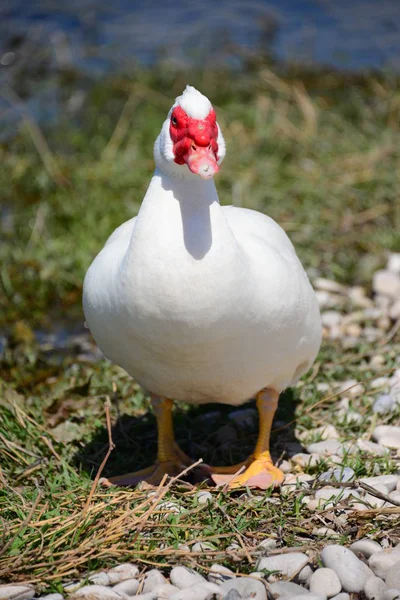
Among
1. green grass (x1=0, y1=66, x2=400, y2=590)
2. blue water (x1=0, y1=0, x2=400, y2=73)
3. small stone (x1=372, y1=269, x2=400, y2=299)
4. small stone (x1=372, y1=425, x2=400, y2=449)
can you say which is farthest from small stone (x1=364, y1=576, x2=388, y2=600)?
blue water (x1=0, y1=0, x2=400, y2=73)

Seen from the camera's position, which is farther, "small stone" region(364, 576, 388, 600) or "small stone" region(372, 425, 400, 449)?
"small stone" region(372, 425, 400, 449)

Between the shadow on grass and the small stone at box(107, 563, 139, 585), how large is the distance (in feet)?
3.08

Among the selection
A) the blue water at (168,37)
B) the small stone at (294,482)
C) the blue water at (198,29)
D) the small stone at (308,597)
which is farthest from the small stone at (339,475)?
the blue water at (198,29)

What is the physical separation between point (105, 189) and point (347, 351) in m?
2.82

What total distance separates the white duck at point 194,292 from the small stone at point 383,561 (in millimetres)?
710

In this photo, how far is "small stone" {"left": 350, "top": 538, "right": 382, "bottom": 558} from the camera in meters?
3.11

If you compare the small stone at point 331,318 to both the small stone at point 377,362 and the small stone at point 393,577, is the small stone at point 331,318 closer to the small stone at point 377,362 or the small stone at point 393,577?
the small stone at point 377,362

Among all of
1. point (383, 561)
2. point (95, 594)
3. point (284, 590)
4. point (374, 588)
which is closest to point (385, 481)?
point (383, 561)

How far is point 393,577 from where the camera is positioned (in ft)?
9.67

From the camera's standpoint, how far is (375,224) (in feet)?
21.0

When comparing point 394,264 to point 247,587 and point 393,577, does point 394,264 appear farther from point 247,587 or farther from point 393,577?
point 247,587

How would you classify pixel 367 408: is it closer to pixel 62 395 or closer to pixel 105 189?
pixel 62 395

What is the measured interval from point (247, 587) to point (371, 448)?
125 cm

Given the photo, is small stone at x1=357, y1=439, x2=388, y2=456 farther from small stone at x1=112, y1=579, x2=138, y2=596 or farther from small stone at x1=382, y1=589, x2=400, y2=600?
small stone at x1=112, y1=579, x2=138, y2=596
